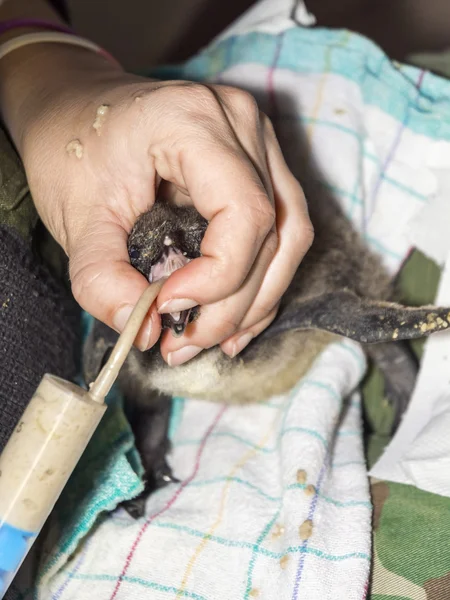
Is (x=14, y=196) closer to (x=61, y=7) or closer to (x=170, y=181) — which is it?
(x=170, y=181)

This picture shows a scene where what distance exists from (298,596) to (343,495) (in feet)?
0.83

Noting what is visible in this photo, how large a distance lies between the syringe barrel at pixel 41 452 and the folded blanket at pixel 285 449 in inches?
20.1

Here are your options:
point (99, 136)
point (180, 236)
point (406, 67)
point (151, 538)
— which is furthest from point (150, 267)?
point (406, 67)

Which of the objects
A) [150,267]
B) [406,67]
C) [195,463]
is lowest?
[195,463]

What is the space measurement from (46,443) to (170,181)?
0.49 metres

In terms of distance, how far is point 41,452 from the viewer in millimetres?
802

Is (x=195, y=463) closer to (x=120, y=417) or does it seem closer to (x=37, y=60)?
(x=120, y=417)

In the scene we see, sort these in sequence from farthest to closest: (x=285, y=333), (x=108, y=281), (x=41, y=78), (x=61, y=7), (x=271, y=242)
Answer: (x=61, y=7) → (x=285, y=333) → (x=41, y=78) → (x=271, y=242) → (x=108, y=281)

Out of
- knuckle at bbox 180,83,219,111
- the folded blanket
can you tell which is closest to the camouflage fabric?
the folded blanket

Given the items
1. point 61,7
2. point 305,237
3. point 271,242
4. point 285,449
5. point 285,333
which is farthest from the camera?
point 61,7

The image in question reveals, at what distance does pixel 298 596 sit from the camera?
1.14 meters

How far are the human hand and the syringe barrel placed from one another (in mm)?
191

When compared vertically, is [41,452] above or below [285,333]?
above

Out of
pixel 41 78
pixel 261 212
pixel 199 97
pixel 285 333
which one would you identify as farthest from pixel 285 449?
pixel 41 78
